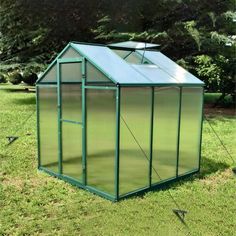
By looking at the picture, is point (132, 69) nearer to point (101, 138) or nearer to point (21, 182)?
point (101, 138)

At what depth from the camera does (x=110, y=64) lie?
5.54 m

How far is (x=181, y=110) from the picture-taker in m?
6.30

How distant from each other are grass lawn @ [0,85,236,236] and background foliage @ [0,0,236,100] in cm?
947

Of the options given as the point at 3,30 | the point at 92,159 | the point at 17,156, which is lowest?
the point at 17,156

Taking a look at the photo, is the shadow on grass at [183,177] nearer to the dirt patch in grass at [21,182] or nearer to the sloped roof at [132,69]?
the dirt patch in grass at [21,182]

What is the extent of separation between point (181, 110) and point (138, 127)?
4.16 ft

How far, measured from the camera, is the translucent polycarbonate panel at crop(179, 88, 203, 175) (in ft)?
21.1

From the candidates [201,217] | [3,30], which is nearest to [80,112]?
[201,217]

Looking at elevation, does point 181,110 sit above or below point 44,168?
above

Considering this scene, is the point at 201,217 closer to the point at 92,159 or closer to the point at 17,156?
the point at 92,159

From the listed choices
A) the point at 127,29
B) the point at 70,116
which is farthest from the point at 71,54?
the point at 127,29

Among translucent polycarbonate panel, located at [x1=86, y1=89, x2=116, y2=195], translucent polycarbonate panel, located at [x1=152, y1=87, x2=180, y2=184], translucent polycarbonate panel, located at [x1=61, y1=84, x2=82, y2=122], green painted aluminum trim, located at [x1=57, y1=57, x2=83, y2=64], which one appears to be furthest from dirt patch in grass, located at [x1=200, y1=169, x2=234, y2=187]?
green painted aluminum trim, located at [x1=57, y1=57, x2=83, y2=64]

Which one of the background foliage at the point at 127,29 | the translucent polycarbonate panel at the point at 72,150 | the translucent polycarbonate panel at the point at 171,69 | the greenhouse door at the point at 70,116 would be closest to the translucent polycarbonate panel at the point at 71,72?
the greenhouse door at the point at 70,116

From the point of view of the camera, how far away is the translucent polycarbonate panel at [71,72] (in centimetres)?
576
